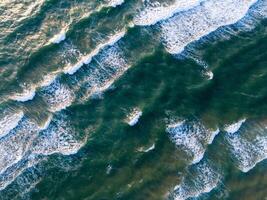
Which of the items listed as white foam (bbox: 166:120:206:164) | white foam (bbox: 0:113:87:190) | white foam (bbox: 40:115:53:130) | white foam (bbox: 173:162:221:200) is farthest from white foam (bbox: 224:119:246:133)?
white foam (bbox: 40:115:53:130)

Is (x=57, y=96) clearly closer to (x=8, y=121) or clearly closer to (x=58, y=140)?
(x=58, y=140)

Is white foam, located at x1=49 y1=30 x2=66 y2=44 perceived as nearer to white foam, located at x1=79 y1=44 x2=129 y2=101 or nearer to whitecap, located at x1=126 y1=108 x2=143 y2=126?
white foam, located at x1=79 y1=44 x2=129 y2=101

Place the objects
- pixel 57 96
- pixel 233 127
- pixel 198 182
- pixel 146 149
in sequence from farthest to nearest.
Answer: pixel 57 96
pixel 233 127
pixel 146 149
pixel 198 182

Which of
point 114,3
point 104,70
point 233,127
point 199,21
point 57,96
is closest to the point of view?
point 233,127

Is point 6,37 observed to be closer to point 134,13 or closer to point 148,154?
point 134,13

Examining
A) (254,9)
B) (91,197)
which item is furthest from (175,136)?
(254,9)

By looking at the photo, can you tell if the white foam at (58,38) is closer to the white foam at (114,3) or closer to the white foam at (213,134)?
the white foam at (114,3)

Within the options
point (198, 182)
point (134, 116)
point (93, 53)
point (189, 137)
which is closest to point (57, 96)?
point (93, 53)
